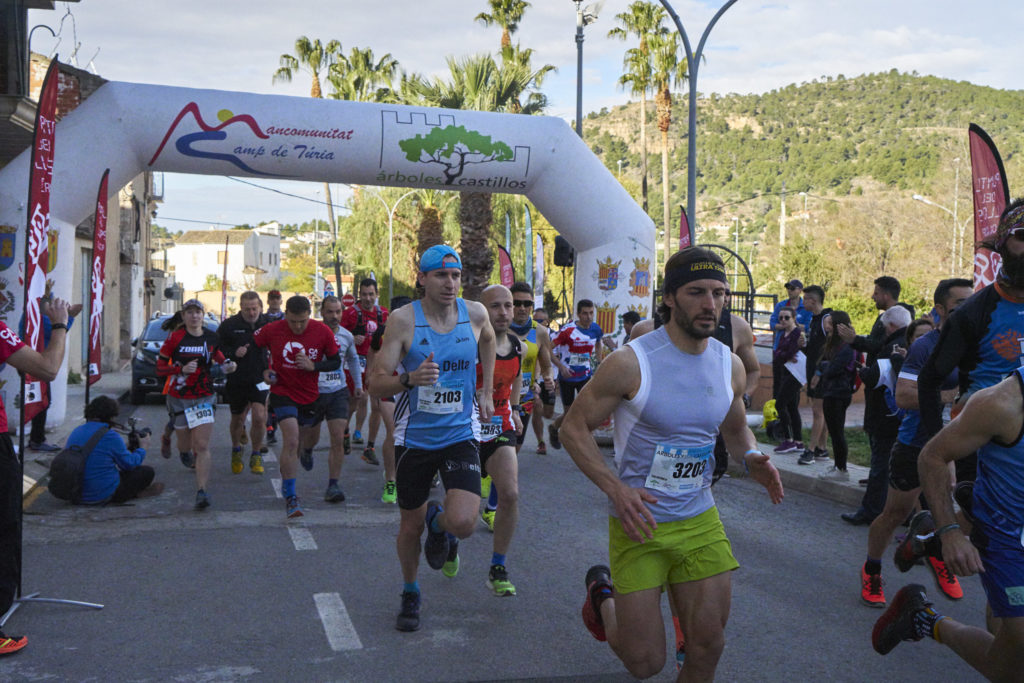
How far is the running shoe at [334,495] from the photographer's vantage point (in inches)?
351

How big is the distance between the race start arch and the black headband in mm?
9902

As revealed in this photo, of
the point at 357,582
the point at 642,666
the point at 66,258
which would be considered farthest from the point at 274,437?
the point at 642,666

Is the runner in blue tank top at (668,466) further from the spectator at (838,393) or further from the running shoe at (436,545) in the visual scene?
the spectator at (838,393)

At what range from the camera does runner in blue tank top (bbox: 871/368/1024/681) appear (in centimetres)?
323

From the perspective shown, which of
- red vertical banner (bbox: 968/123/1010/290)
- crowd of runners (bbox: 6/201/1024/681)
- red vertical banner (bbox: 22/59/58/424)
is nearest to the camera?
crowd of runners (bbox: 6/201/1024/681)

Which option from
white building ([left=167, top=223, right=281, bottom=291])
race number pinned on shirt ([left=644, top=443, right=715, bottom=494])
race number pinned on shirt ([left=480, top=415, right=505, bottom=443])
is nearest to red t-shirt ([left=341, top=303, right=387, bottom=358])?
race number pinned on shirt ([left=480, top=415, right=505, bottom=443])

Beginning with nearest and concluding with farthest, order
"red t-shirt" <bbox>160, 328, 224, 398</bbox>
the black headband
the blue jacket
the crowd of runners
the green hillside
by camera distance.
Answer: the crowd of runners < the black headband < the blue jacket < "red t-shirt" <bbox>160, 328, 224, 398</bbox> < the green hillside

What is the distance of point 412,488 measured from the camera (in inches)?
215

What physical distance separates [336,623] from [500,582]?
1070 mm

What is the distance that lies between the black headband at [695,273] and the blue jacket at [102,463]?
6.40 m

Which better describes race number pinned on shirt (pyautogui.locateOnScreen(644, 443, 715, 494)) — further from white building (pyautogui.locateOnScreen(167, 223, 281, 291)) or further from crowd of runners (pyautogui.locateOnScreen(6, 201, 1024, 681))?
white building (pyautogui.locateOnScreen(167, 223, 281, 291))

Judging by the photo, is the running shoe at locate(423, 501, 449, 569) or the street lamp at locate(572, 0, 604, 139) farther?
the street lamp at locate(572, 0, 604, 139)

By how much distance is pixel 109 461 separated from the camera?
28.6ft

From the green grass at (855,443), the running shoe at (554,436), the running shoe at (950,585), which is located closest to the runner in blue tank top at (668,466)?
the running shoe at (950,585)
